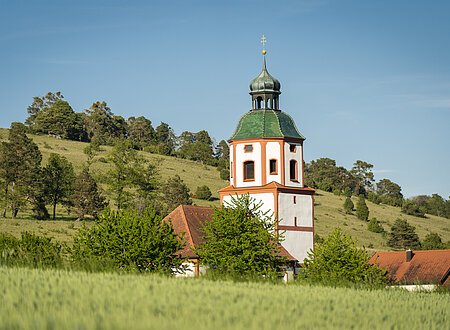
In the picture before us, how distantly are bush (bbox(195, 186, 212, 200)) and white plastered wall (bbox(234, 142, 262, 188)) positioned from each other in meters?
47.9

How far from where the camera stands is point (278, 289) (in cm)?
1703

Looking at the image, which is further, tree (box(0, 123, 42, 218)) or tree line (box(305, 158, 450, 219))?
tree line (box(305, 158, 450, 219))

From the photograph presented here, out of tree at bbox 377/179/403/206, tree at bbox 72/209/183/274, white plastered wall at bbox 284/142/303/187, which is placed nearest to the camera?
tree at bbox 72/209/183/274

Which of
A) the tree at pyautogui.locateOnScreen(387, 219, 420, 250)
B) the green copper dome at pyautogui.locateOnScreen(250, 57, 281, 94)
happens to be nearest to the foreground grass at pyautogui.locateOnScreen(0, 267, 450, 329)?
the green copper dome at pyautogui.locateOnScreen(250, 57, 281, 94)

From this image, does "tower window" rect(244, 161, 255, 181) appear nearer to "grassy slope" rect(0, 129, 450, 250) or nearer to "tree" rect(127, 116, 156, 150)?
"grassy slope" rect(0, 129, 450, 250)

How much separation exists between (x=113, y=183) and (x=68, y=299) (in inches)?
2725

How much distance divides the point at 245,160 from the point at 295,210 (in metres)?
4.81

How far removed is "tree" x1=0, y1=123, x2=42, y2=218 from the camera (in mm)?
79625

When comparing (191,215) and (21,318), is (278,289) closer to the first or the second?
(21,318)

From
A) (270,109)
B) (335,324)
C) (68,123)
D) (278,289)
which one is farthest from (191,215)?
(68,123)

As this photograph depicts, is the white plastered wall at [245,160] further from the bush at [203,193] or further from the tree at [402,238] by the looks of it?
the bush at [203,193]

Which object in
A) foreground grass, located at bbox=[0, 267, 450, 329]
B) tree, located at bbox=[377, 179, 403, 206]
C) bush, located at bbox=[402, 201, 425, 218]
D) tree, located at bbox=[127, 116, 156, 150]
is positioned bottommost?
foreground grass, located at bbox=[0, 267, 450, 329]

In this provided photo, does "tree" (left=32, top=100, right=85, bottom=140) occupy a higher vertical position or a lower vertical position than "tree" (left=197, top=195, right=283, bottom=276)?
higher

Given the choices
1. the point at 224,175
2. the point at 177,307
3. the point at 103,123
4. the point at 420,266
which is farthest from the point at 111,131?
the point at 177,307
